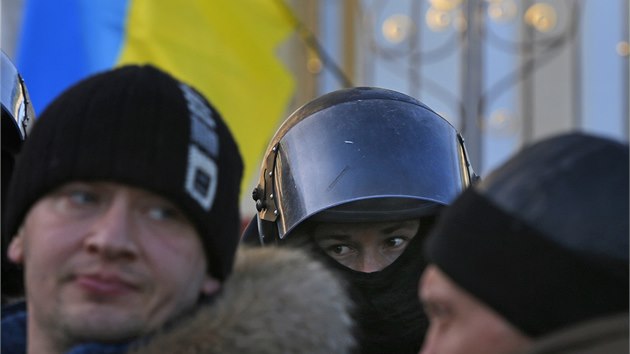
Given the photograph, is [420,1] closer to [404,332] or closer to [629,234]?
[404,332]

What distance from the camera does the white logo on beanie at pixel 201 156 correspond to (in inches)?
80.3

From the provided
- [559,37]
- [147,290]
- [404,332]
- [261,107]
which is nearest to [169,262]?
[147,290]

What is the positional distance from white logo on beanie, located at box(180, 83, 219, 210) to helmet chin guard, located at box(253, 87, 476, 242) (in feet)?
3.65

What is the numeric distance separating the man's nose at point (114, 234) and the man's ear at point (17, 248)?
→ 18 cm

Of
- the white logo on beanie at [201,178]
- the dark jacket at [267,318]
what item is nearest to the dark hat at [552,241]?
the dark jacket at [267,318]

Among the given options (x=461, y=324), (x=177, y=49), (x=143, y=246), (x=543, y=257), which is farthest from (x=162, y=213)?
(x=177, y=49)

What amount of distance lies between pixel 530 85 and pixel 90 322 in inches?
280

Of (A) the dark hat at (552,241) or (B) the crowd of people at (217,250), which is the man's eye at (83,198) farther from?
(A) the dark hat at (552,241)

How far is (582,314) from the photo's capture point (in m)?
1.78

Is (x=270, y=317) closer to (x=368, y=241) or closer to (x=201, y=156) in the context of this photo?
(x=201, y=156)

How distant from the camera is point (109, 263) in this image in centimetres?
199

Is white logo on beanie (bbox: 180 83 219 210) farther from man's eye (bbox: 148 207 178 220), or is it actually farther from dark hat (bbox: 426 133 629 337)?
dark hat (bbox: 426 133 629 337)

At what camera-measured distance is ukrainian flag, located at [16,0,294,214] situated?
6.75 metres

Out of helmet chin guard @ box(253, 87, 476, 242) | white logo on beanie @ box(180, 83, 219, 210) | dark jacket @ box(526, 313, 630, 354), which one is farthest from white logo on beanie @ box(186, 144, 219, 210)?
helmet chin guard @ box(253, 87, 476, 242)
